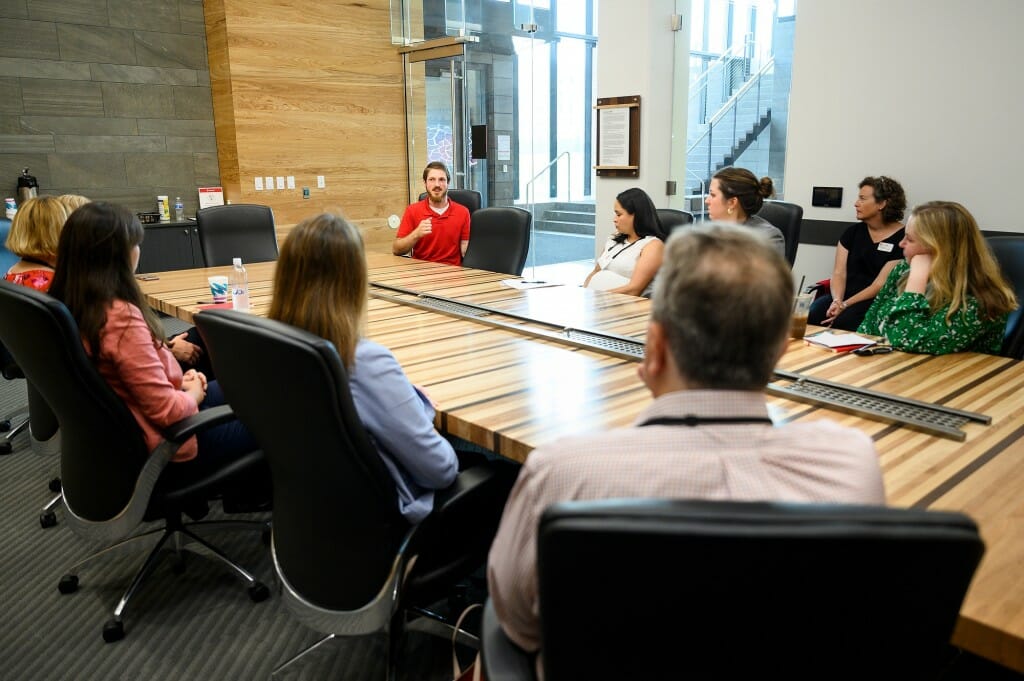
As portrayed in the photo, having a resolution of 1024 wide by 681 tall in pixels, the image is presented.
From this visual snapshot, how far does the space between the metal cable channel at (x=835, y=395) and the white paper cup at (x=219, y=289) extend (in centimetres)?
131

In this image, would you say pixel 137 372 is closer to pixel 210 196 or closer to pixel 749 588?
pixel 749 588

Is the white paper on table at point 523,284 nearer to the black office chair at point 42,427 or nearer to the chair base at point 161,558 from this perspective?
the chair base at point 161,558

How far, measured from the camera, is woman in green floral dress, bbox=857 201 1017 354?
2.38m

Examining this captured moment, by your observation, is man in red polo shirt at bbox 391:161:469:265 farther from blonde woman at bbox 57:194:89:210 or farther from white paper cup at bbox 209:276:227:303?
blonde woman at bbox 57:194:89:210

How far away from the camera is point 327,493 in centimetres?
153

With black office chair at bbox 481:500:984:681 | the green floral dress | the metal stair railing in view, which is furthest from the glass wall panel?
black office chair at bbox 481:500:984:681

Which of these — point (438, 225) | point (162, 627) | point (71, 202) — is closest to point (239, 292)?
point (71, 202)

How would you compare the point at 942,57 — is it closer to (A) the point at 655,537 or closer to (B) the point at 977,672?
(B) the point at 977,672

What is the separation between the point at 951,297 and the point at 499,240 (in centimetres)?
259

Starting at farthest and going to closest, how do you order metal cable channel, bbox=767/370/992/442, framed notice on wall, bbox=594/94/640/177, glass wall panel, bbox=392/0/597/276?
glass wall panel, bbox=392/0/597/276
framed notice on wall, bbox=594/94/640/177
metal cable channel, bbox=767/370/992/442

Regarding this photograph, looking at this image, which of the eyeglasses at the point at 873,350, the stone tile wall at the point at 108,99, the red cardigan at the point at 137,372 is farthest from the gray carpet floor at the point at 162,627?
the stone tile wall at the point at 108,99

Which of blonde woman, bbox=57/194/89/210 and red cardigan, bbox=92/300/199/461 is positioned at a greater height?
blonde woman, bbox=57/194/89/210

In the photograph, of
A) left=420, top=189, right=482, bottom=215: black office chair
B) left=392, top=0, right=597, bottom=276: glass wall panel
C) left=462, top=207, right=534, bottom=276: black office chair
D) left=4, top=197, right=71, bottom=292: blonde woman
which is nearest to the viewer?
left=4, top=197, right=71, bottom=292: blonde woman

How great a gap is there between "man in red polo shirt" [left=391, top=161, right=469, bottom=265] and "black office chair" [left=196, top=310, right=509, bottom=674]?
330cm
